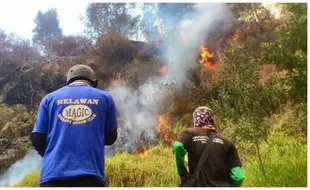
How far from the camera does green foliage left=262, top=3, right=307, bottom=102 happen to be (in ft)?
16.3

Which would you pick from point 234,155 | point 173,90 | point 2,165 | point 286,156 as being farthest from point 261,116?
point 2,165

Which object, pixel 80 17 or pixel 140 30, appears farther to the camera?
pixel 140 30

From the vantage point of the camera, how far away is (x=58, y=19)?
6816 millimetres

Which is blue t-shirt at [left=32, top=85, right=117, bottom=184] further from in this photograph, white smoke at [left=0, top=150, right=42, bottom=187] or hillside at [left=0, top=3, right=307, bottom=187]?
white smoke at [left=0, top=150, right=42, bottom=187]

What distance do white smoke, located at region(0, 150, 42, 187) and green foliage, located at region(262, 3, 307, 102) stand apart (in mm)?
3653

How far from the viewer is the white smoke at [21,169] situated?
20.6 feet

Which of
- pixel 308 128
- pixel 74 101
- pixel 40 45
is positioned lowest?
pixel 308 128

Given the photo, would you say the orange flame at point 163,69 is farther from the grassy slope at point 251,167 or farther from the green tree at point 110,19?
the grassy slope at point 251,167

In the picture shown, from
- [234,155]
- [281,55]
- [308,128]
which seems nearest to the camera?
[234,155]

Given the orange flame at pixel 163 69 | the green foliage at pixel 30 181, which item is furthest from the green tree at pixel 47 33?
the green foliage at pixel 30 181

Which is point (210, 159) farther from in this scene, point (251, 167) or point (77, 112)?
point (251, 167)

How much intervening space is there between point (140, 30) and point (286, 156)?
336 centimetres

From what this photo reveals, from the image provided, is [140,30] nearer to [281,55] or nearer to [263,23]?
[263,23]

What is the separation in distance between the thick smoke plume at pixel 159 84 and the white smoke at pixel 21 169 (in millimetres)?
29
